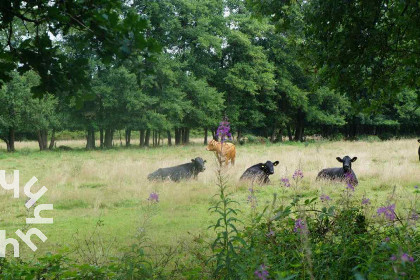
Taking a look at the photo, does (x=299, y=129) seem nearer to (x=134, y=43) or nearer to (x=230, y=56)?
(x=230, y=56)

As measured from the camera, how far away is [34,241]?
23.5 feet

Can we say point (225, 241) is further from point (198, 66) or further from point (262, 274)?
point (198, 66)

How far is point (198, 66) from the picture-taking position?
39.1m

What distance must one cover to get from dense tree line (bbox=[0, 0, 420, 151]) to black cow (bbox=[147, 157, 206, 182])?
3.54m

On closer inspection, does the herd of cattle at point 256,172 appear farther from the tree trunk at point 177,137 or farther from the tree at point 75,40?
the tree trunk at point 177,137

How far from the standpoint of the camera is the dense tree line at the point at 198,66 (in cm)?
371

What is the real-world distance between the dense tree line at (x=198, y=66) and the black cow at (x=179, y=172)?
3.54 meters

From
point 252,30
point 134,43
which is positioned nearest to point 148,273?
point 134,43

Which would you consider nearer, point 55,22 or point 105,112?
point 55,22

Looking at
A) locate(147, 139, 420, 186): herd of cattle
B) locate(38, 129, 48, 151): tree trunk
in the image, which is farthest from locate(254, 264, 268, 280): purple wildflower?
locate(38, 129, 48, 151): tree trunk

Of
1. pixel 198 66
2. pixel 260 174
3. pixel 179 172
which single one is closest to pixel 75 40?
pixel 260 174

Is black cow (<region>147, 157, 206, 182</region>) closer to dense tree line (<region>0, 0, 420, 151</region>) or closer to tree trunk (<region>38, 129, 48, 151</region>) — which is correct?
dense tree line (<region>0, 0, 420, 151</region>)

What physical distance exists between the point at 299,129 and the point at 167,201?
41.3 m

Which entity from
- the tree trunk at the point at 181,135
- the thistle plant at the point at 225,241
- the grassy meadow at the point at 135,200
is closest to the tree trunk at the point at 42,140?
the tree trunk at the point at 181,135
